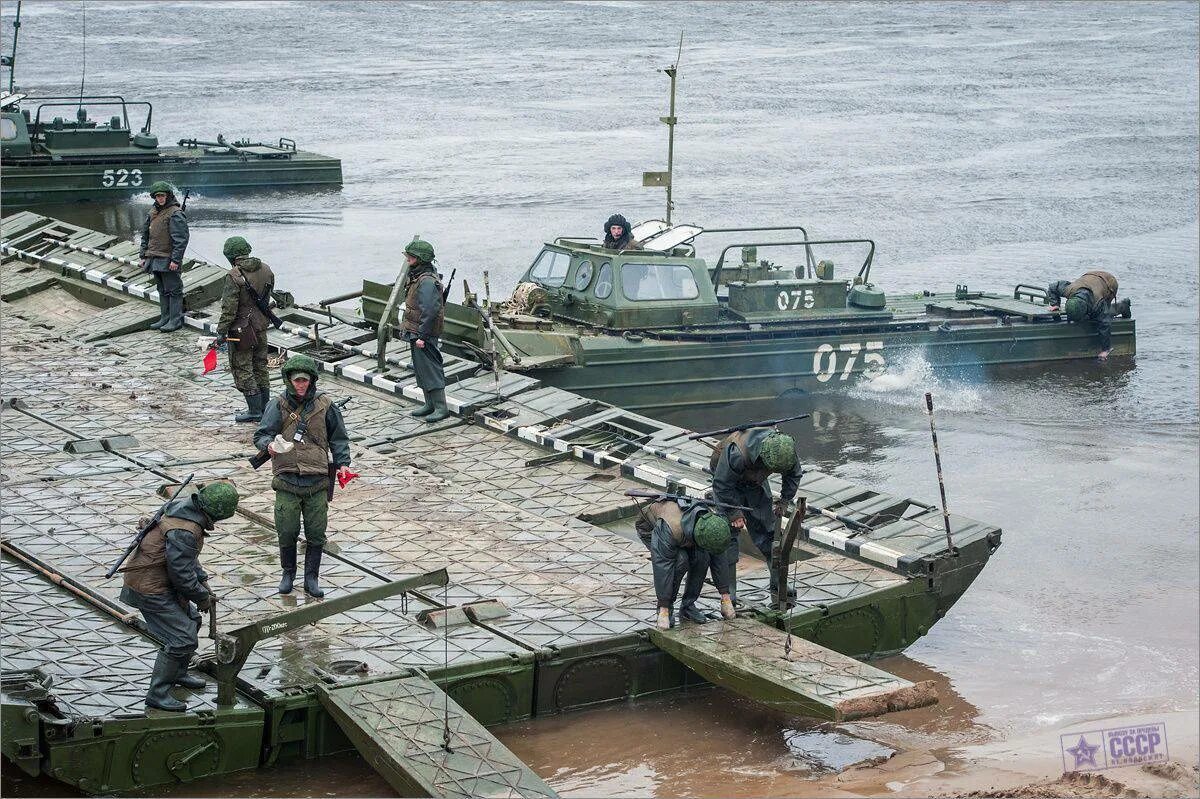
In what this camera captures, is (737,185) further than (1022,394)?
Yes

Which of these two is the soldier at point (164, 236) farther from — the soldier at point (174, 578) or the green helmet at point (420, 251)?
the soldier at point (174, 578)

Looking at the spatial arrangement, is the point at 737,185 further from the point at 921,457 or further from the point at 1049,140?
the point at 921,457

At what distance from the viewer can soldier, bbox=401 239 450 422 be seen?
16109mm

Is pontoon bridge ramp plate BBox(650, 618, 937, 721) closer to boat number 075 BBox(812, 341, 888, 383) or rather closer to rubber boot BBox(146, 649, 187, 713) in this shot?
rubber boot BBox(146, 649, 187, 713)

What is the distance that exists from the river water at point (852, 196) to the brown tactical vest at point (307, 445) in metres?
1.95

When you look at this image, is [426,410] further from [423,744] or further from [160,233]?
[423,744]

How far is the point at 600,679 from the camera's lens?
470 inches

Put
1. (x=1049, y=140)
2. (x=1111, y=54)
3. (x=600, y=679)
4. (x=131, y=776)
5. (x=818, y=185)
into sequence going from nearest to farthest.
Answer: (x=131, y=776) → (x=600, y=679) → (x=818, y=185) → (x=1049, y=140) → (x=1111, y=54)

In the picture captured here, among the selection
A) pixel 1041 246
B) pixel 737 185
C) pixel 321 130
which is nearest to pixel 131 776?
pixel 1041 246

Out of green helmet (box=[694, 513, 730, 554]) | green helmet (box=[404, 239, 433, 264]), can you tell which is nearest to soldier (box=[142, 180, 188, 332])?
green helmet (box=[404, 239, 433, 264])

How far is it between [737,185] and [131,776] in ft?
92.9

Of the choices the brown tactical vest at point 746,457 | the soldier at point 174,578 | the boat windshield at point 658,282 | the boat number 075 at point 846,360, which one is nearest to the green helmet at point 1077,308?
the boat number 075 at point 846,360

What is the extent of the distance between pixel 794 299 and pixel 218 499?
1219 cm

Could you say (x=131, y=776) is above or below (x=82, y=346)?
below
